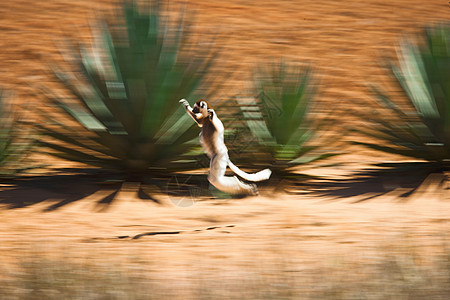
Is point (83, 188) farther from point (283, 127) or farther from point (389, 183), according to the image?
point (389, 183)

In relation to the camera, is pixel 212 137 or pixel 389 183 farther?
pixel 389 183

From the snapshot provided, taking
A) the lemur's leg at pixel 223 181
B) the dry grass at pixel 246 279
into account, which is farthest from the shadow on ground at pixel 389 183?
the dry grass at pixel 246 279

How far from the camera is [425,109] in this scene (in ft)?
28.3

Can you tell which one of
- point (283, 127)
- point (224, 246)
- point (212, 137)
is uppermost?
point (212, 137)

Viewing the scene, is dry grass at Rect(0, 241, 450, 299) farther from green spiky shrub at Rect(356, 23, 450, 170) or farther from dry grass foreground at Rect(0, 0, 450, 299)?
green spiky shrub at Rect(356, 23, 450, 170)

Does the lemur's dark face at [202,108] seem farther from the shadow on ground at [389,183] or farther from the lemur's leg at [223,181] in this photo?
the shadow on ground at [389,183]

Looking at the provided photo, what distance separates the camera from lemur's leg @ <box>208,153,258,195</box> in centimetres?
674

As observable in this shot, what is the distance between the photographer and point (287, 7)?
18.7 meters

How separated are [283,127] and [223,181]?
1.71 m

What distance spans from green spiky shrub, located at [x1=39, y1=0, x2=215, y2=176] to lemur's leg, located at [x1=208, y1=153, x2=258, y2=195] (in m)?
0.81

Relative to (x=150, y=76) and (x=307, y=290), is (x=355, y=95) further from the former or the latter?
(x=307, y=290)

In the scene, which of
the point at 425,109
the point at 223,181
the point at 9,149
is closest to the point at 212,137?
the point at 223,181

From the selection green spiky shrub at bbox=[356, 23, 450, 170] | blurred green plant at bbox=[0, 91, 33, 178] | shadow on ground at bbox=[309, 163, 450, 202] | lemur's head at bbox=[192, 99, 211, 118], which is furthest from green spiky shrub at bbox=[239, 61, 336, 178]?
blurred green plant at bbox=[0, 91, 33, 178]

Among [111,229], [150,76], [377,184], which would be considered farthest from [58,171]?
[377,184]
